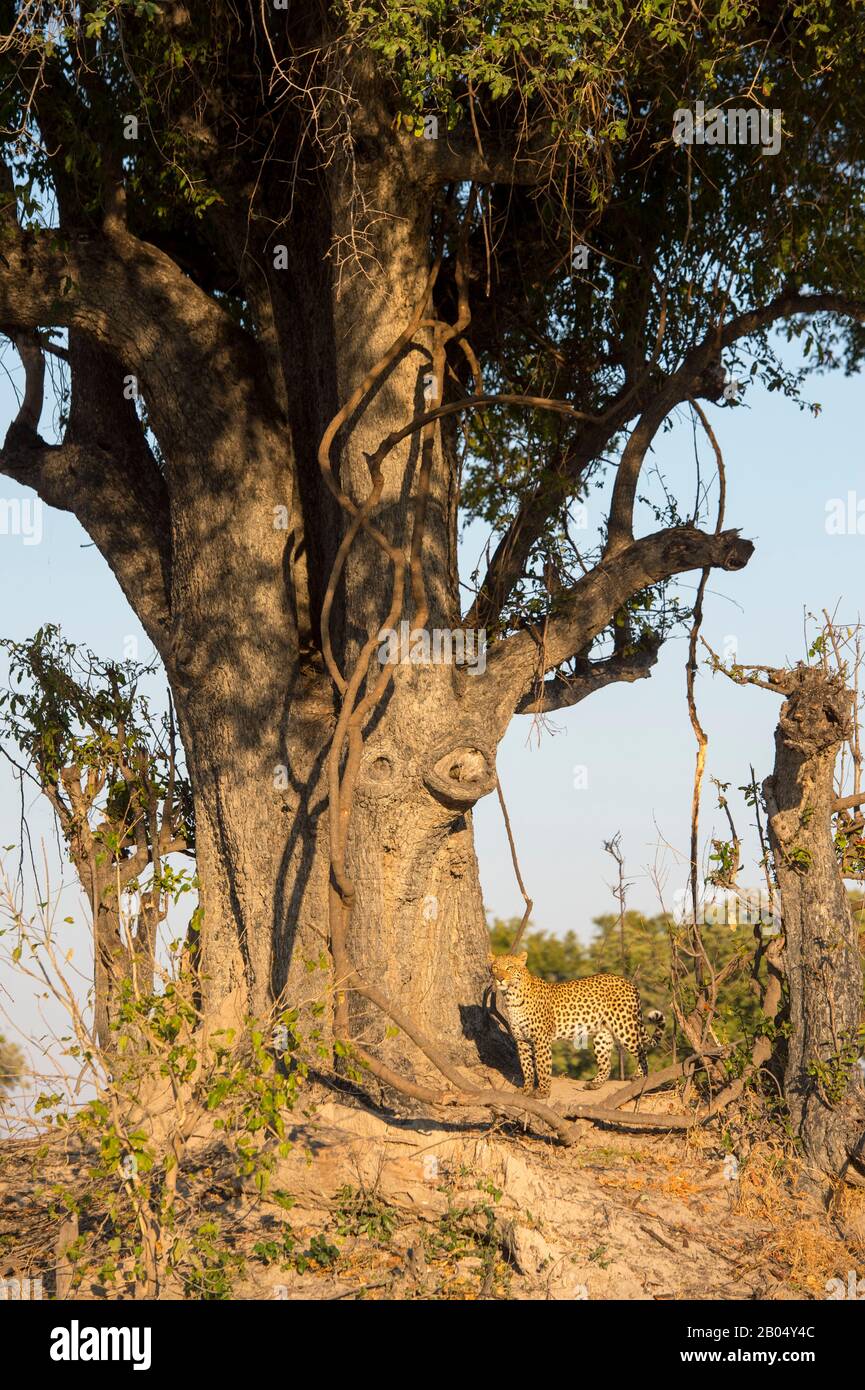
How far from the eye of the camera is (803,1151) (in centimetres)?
845

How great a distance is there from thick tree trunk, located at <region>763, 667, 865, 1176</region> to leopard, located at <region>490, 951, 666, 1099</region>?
4.79ft

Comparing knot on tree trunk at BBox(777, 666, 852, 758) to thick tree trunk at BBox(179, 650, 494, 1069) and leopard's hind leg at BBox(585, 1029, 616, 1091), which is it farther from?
leopard's hind leg at BBox(585, 1029, 616, 1091)

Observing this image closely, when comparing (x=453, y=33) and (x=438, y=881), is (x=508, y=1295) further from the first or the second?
(x=453, y=33)

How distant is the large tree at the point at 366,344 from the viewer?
8891 millimetres

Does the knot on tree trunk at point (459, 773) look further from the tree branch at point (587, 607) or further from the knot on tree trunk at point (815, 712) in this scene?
the knot on tree trunk at point (815, 712)

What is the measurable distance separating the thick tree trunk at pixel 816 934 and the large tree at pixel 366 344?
1479 millimetres

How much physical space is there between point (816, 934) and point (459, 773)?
2.37m

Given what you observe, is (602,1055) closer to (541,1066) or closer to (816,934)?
(541,1066)

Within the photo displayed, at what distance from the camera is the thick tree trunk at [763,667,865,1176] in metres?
8.32

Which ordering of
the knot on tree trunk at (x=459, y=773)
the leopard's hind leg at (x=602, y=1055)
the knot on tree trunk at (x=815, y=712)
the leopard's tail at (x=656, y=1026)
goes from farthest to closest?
the leopard's hind leg at (x=602, y=1055) → the leopard's tail at (x=656, y=1026) → the knot on tree trunk at (x=459, y=773) → the knot on tree trunk at (x=815, y=712)

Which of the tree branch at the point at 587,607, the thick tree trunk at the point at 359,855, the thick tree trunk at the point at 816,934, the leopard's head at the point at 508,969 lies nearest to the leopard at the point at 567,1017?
the leopard's head at the point at 508,969

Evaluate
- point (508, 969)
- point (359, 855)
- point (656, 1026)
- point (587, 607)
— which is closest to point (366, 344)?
point (587, 607)

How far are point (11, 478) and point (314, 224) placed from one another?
292 centimetres

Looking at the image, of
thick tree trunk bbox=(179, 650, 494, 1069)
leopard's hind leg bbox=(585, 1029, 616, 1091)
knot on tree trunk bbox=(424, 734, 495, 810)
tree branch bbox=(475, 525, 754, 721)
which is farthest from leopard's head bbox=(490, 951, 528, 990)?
tree branch bbox=(475, 525, 754, 721)
